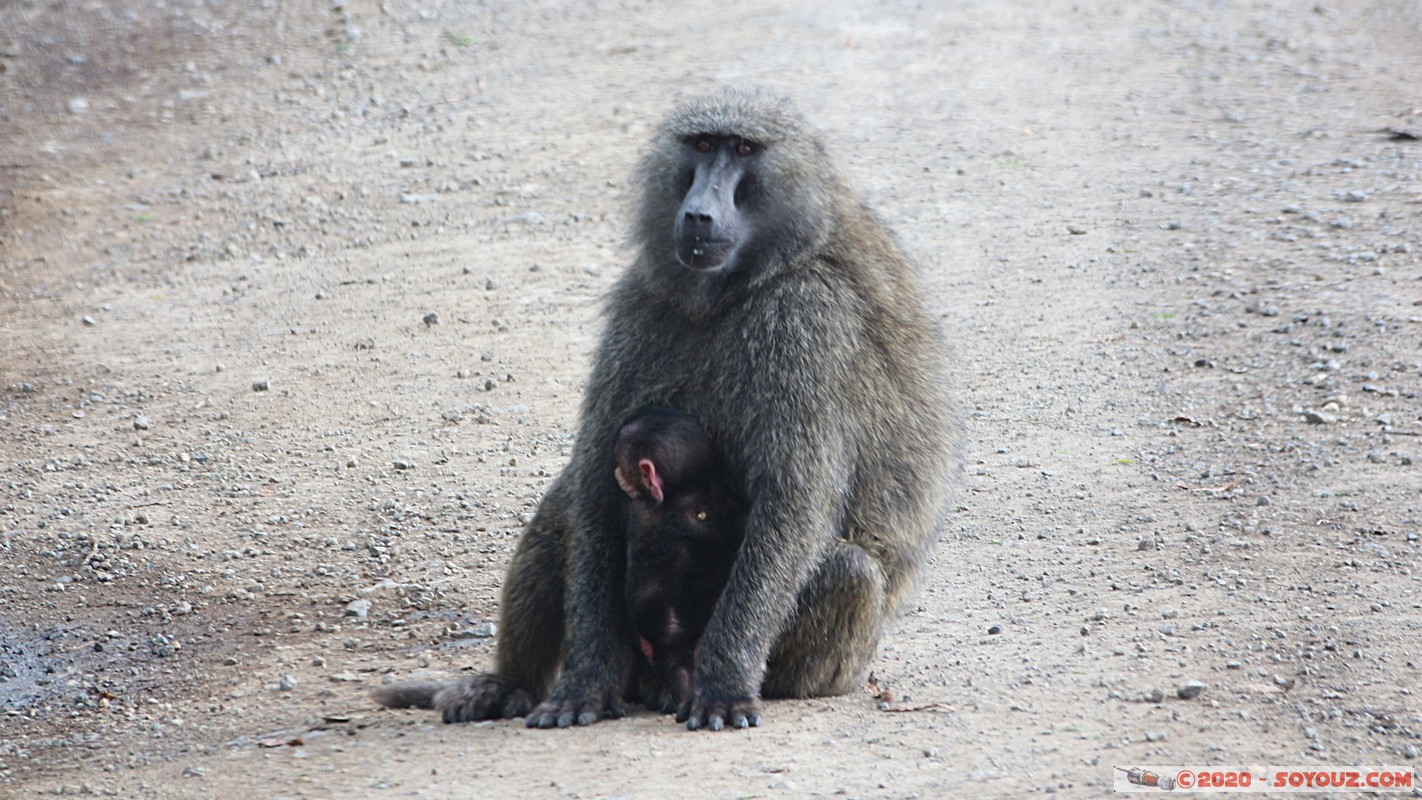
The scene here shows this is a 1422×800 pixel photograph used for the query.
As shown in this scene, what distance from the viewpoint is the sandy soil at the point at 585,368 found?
418 cm

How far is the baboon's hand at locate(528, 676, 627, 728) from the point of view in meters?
4.14

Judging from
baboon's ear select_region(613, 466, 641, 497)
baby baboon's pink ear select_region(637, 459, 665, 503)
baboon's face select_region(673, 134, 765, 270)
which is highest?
baboon's face select_region(673, 134, 765, 270)

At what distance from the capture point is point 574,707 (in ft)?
13.7

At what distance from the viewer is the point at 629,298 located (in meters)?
4.59

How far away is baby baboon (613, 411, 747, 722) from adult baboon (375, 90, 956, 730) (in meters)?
0.09

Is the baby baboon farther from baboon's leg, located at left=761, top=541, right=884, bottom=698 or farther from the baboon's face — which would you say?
the baboon's face

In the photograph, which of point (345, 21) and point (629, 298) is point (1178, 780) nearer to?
point (629, 298)

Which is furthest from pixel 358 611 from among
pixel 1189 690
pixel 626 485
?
pixel 1189 690

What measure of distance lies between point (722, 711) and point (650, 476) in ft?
2.11

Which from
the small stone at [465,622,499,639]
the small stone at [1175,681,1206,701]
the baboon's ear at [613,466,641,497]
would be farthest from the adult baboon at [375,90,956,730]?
the small stone at [1175,681,1206,701]

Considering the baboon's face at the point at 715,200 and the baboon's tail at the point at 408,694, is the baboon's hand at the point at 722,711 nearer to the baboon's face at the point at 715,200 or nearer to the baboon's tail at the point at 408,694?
the baboon's tail at the point at 408,694

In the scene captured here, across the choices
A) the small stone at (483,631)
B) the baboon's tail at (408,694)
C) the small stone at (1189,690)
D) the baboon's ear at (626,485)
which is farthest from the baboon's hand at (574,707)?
the small stone at (1189,690)

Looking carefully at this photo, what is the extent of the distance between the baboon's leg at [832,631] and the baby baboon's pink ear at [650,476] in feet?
1.62

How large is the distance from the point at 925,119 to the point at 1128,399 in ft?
13.4
